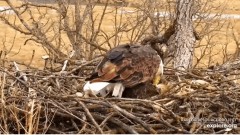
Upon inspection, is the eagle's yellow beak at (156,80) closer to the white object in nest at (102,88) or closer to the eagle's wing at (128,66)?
the eagle's wing at (128,66)

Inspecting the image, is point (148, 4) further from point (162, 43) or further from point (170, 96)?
point (170, 96)

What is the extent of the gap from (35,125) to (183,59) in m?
3.79

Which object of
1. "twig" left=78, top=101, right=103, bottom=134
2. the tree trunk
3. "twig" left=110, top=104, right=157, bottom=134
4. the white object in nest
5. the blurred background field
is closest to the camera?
"twig" left=78, top=101, right=103, bottom=134

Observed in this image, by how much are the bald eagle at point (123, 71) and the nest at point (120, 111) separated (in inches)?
8.3

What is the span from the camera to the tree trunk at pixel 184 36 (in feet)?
25.0

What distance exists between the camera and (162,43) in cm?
767

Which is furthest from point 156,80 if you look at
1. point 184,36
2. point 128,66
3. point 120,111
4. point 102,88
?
point 184,36

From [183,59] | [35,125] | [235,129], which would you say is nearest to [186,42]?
[183,59]

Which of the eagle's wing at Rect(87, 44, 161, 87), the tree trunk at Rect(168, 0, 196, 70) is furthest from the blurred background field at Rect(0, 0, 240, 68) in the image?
the eagle's wing at Rect(87, 44, 161, 87)

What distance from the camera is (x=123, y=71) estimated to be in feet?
16.5

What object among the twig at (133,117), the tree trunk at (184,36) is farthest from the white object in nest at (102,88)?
the tree trunk at (184,36)

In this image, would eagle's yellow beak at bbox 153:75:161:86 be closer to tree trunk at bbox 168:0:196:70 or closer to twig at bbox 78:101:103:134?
twig at bbox 78:101:103:134

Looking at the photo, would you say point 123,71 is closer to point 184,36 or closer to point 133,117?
point 133,117

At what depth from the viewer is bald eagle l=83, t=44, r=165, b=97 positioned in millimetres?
5004
